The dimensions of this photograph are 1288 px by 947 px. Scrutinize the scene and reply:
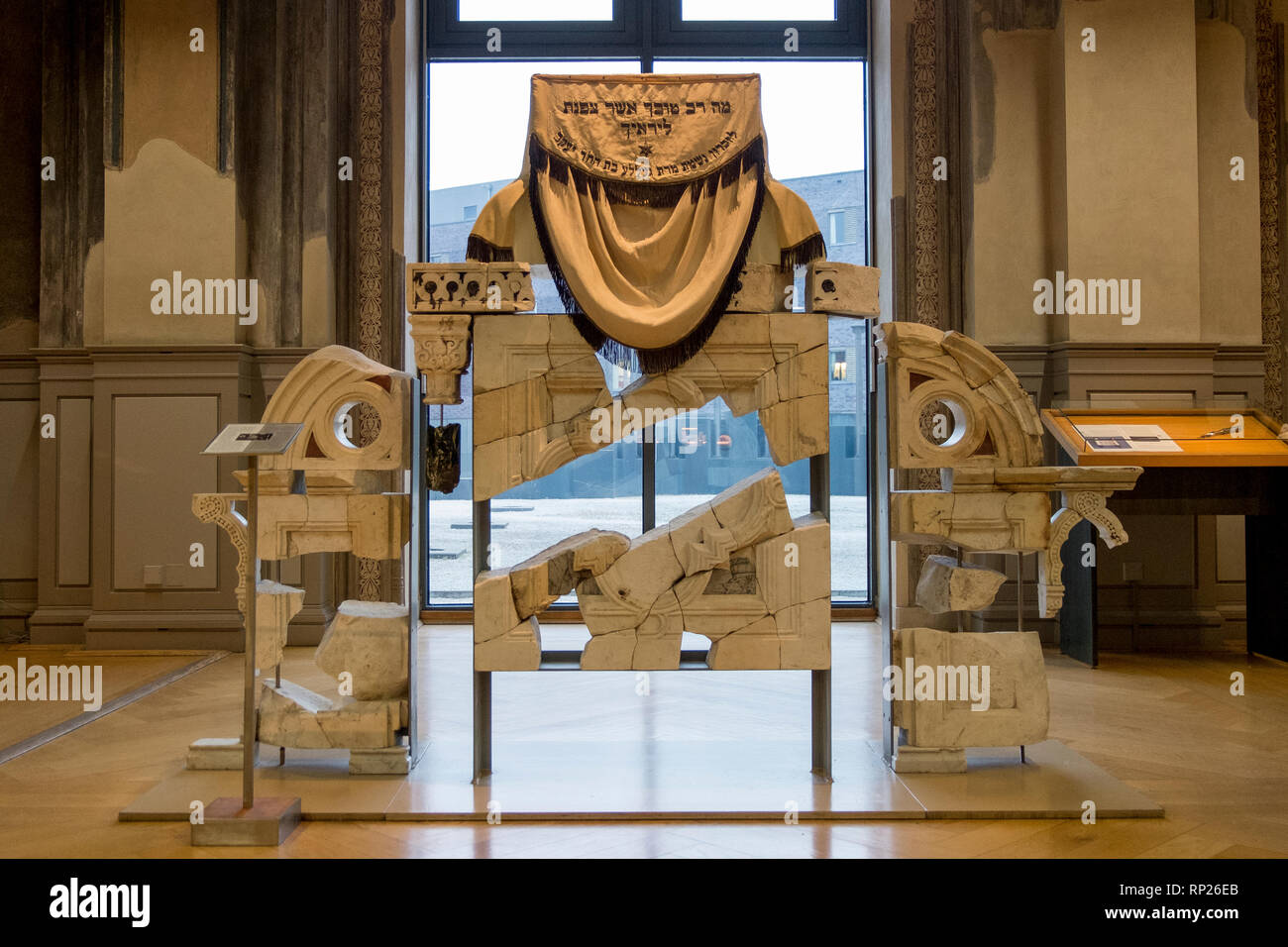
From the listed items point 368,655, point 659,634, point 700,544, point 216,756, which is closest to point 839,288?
point 700,544

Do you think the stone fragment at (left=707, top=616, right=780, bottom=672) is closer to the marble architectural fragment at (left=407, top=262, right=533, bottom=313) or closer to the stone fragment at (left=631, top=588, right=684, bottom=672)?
the stone fragment at (left=631, top=588, right=684, bottom=672)

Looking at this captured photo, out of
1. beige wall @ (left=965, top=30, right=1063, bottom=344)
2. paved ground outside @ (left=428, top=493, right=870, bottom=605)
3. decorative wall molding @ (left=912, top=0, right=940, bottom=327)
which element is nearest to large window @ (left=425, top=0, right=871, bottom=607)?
paved ground outside @ (left=428, top=493, right=870, bottom=605)

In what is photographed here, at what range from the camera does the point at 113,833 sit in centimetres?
340

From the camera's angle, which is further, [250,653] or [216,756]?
[216,756]

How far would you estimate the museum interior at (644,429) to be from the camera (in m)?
3.89

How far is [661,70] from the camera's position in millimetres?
8109

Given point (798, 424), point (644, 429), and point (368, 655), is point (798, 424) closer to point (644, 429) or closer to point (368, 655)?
point (368, 655)

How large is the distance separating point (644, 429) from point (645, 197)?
3.70 metres

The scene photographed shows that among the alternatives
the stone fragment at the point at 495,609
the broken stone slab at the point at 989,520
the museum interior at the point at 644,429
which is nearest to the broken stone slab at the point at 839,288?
the museum interior at the point at 644,429

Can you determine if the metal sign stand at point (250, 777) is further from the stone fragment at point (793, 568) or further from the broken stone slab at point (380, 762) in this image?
the stone fragment at point (793, 568)

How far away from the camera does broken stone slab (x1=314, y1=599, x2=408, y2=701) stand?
159 inches

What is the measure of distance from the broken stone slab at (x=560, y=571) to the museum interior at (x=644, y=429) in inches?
0.8

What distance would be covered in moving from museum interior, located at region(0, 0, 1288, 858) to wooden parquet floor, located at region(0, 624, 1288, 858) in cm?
3

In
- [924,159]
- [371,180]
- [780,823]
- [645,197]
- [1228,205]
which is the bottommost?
[780,823]
